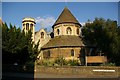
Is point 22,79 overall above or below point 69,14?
below

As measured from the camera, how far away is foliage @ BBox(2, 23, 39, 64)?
39625 mm

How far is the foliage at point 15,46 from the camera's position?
39625 mm

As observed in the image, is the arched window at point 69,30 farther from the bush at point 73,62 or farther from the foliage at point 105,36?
the bush at point 73,62

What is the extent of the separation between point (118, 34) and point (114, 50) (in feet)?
13.1

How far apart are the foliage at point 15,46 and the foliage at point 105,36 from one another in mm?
12378

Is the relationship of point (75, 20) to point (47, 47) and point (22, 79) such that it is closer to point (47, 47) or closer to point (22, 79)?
point (47, 47)

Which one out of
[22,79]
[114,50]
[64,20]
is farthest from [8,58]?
[64,20]

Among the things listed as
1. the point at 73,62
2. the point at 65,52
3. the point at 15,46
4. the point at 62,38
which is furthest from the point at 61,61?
the point at 15,46

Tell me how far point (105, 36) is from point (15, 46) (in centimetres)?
1632

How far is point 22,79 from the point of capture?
94.6 ft

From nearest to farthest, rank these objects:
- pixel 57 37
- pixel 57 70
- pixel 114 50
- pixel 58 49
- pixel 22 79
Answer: pixel 22 79, pixel 57 70, pixel 114 50, pixel 58 49, pixel 57 37

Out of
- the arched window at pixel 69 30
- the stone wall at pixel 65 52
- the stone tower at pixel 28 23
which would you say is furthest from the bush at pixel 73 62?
the stone tower at pixel 28 23

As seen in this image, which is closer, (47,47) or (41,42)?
(47,47)

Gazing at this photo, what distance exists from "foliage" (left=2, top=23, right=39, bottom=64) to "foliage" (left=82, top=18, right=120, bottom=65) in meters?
12.4
